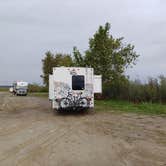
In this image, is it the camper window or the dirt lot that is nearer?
the dirt lot

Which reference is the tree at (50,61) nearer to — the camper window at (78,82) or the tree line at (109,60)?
the tree line at (109,60)

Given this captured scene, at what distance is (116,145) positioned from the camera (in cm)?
1208

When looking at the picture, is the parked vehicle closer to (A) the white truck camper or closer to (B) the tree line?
(B) the tree line

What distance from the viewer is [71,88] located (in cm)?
2364

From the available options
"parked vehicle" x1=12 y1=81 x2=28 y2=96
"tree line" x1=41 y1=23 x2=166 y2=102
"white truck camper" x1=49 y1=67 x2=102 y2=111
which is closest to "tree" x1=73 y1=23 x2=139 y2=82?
"tree line" x1=41 y1=23 x2=166 y2=102

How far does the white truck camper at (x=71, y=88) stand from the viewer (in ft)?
77.0

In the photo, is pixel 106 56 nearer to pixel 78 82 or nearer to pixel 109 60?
pixel 109 60

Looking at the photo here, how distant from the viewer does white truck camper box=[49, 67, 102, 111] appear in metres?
23.5

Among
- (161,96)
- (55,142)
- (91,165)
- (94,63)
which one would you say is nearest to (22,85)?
(94,63)

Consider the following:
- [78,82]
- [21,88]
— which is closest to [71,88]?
[78,82]

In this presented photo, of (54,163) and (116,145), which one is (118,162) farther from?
(116,145)

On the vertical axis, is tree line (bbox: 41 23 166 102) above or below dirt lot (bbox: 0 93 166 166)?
above

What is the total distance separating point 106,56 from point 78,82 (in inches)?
539

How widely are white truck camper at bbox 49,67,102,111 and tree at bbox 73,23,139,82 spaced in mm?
12920
